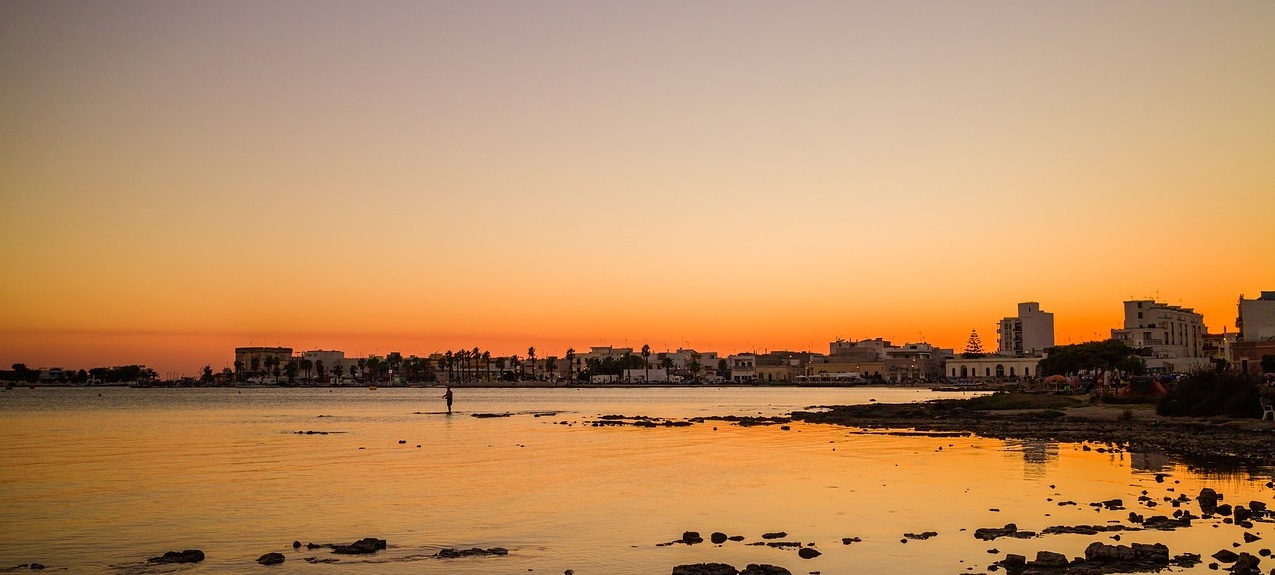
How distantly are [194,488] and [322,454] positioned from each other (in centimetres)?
1351

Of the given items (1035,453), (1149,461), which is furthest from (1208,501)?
(1035,453)

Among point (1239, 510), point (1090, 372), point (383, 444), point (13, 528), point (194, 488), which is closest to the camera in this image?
point (1239, 510)

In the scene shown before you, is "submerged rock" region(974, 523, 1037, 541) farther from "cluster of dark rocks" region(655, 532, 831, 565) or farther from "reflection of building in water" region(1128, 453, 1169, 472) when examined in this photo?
"reflection of building in water" region(1128, 453, 1169, 472)

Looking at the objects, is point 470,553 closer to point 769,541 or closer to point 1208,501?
point 769,541

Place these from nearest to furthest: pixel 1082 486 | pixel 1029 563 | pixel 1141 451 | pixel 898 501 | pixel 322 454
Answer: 1. pixel 1029 563
2. pixel 898 501
3. pixel 1082 486
4. pixel 1141 451
5. pixel 322 454

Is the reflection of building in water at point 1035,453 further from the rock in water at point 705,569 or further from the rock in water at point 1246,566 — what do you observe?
the rock in water at point 705,569

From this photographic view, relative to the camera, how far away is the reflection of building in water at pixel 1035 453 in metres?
35.8

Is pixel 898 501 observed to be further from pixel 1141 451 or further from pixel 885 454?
pixel 1141 451

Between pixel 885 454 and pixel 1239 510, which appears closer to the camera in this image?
pixel 1239 510

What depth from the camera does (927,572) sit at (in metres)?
19.1

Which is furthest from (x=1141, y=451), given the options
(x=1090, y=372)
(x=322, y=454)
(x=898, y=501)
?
(x=1090, y=372)

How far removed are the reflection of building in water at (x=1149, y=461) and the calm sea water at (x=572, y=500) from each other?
206 mm

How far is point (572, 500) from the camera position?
100 ft

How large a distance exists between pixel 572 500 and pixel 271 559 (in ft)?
36.9
